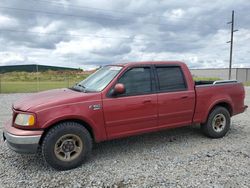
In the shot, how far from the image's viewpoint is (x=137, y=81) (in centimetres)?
468

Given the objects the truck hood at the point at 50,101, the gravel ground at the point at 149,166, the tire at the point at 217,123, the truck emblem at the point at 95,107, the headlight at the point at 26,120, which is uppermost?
the truck hood at the point at 50,101

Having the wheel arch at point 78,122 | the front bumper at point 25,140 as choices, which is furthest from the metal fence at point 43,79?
the front bumper at point 25,140

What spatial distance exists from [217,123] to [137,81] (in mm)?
2414

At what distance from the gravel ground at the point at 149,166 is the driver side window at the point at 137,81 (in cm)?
125

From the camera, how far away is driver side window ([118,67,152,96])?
4.55m

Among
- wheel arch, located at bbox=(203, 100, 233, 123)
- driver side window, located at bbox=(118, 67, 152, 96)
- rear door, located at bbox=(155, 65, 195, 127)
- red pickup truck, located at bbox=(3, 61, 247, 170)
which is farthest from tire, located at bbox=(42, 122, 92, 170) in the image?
wheel arch, located at bbox=(203, 100, 233, 123)

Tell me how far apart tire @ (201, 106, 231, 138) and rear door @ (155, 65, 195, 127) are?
0.61 meters

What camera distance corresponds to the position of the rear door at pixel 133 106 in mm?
4301

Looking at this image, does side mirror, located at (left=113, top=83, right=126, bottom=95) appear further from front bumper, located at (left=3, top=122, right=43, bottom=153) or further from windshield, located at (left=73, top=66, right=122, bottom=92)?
front bumper, located at (left=3, top=122, right=43, bottom=153)

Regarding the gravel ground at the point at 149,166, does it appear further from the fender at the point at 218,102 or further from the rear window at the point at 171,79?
the rear window at the point at 171,79

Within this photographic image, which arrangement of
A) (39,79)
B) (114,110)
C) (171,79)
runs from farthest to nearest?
(39,79)
(171,79)
(114,110)

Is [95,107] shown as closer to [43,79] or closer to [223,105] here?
[223,105]

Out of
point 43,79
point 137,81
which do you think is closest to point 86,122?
point 137,81

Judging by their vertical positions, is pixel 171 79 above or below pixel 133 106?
above
